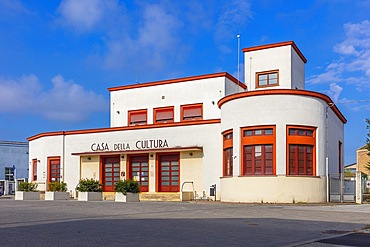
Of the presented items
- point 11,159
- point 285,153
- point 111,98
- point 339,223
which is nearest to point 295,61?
point 285,153

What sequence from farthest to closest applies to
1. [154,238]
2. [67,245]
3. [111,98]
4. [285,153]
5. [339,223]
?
[111,98] → [285,153] → [339,223] → [154,238] → [67,245]

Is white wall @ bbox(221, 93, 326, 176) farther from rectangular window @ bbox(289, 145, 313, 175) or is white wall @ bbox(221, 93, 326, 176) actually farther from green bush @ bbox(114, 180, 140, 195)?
green bush @ bbox(114, 180, 140, 195)

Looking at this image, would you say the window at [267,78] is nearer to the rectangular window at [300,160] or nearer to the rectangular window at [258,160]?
the rectangular window at [300,160]

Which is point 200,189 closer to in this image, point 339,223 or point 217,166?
point 217,166

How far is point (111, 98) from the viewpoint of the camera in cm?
4206

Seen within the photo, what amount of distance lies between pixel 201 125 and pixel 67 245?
2389cm

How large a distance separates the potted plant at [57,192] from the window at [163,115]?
8.77 metres

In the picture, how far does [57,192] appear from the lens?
34.5 metres

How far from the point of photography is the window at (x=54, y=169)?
134 feet

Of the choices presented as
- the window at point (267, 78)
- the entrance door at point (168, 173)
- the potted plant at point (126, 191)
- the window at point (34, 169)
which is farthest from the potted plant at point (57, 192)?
the window at point (267, 78)

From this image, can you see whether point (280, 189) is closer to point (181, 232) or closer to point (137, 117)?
point (181, 232)

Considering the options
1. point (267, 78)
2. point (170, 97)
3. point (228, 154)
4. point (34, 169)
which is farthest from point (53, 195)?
point (267, 78)

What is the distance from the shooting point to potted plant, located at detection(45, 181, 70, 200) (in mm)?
34375

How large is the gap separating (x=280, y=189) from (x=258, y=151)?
2.47m
